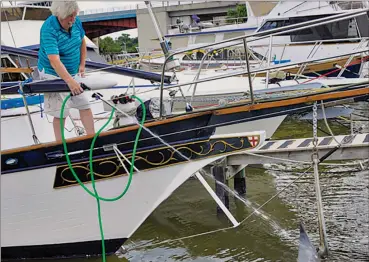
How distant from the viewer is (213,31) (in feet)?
71.0

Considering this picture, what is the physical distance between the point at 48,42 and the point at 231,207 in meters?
3.76

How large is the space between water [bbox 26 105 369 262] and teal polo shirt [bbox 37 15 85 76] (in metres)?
2.10

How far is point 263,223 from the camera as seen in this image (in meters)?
6.50

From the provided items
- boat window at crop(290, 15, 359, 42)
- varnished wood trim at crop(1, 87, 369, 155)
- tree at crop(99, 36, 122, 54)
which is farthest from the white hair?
tree at crop(99, 36, 122, 54)

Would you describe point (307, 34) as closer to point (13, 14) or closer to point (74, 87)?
point (13, 14)

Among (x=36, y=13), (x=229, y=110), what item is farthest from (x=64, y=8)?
(x=36, y=13)

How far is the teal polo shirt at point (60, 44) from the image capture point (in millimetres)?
4590

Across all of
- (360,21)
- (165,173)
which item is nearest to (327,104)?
(165,173)

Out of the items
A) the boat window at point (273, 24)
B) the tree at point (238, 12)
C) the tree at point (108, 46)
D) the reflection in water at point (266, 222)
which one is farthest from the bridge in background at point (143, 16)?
the reflection in water at point (266, 222)

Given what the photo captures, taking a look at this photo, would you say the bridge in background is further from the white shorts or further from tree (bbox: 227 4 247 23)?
A: the white shorts

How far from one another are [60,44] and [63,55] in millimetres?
146

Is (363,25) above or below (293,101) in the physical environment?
above

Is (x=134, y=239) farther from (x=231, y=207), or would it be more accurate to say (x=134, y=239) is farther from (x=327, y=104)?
(x=327, y=104)

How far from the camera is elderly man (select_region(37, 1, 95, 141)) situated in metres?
4.52
